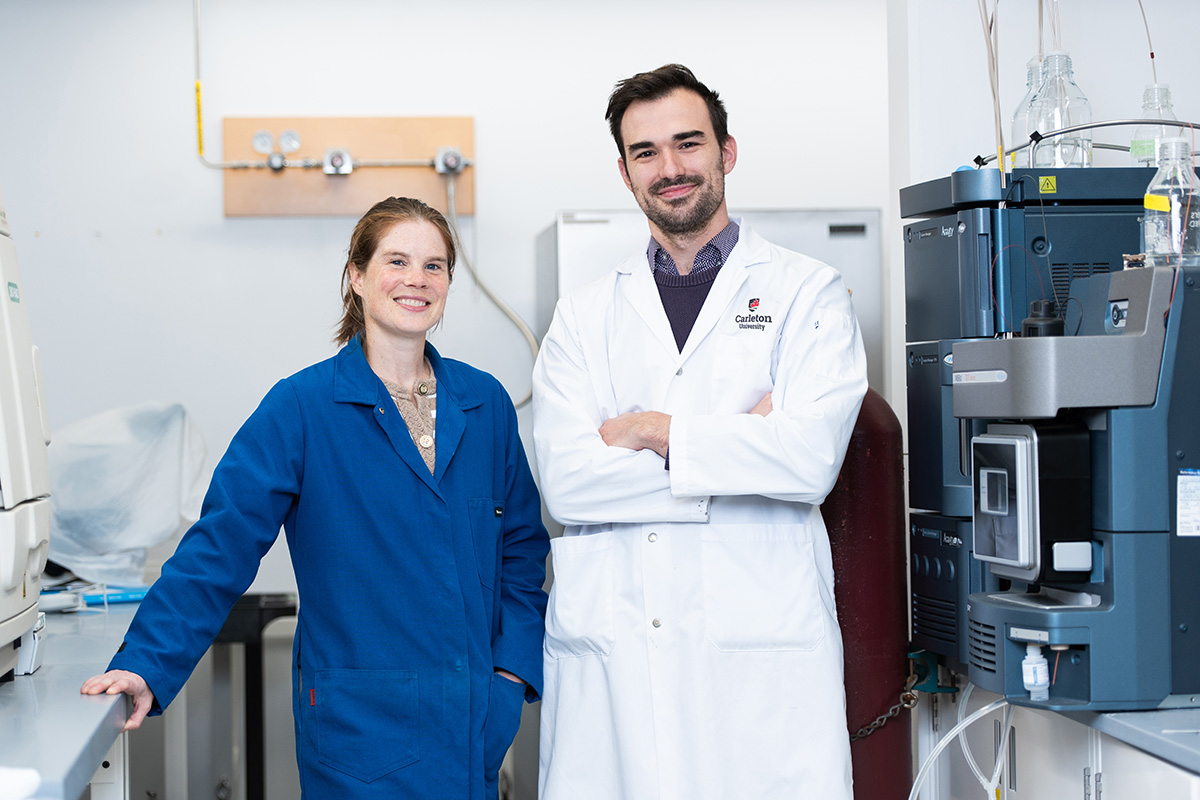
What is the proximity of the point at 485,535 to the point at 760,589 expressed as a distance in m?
0.44

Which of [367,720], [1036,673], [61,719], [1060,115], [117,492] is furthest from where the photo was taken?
[117,492]

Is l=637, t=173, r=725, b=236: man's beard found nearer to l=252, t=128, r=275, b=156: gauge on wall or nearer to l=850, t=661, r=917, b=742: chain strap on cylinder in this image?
l=850, t=661, r=917, b=742: chain strap on cylinder

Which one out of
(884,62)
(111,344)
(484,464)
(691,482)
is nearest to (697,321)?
(691,482)

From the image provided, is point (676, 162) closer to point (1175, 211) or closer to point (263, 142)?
point (1175, 211)

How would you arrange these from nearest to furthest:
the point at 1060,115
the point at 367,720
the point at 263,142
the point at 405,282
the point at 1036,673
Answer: the point at 1036,673 → the point at 367,720 → the point at 405,282 → the point at 1060,115 → the point at 263,142

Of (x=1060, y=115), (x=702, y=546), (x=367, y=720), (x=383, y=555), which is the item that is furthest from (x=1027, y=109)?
(x=367, y=720)

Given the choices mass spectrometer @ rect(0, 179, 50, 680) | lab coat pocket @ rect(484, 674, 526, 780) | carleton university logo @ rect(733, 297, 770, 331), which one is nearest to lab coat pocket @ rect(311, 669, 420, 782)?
lab coat pocket @ rect(484, 674, 526, 780)

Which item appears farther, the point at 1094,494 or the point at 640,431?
the point at 640,431

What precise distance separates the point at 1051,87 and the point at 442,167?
1.49 m

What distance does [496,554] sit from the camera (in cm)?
161

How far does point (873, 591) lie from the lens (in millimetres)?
1781

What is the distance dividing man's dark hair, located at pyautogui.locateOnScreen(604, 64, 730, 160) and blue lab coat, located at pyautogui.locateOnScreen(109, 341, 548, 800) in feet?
2.09

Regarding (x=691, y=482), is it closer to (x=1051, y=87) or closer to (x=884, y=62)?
(x=1051, y=87)

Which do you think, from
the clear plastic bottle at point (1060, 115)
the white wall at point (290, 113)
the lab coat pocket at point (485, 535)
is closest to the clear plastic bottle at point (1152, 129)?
the clear plastic bottle at point (1060, 115)
